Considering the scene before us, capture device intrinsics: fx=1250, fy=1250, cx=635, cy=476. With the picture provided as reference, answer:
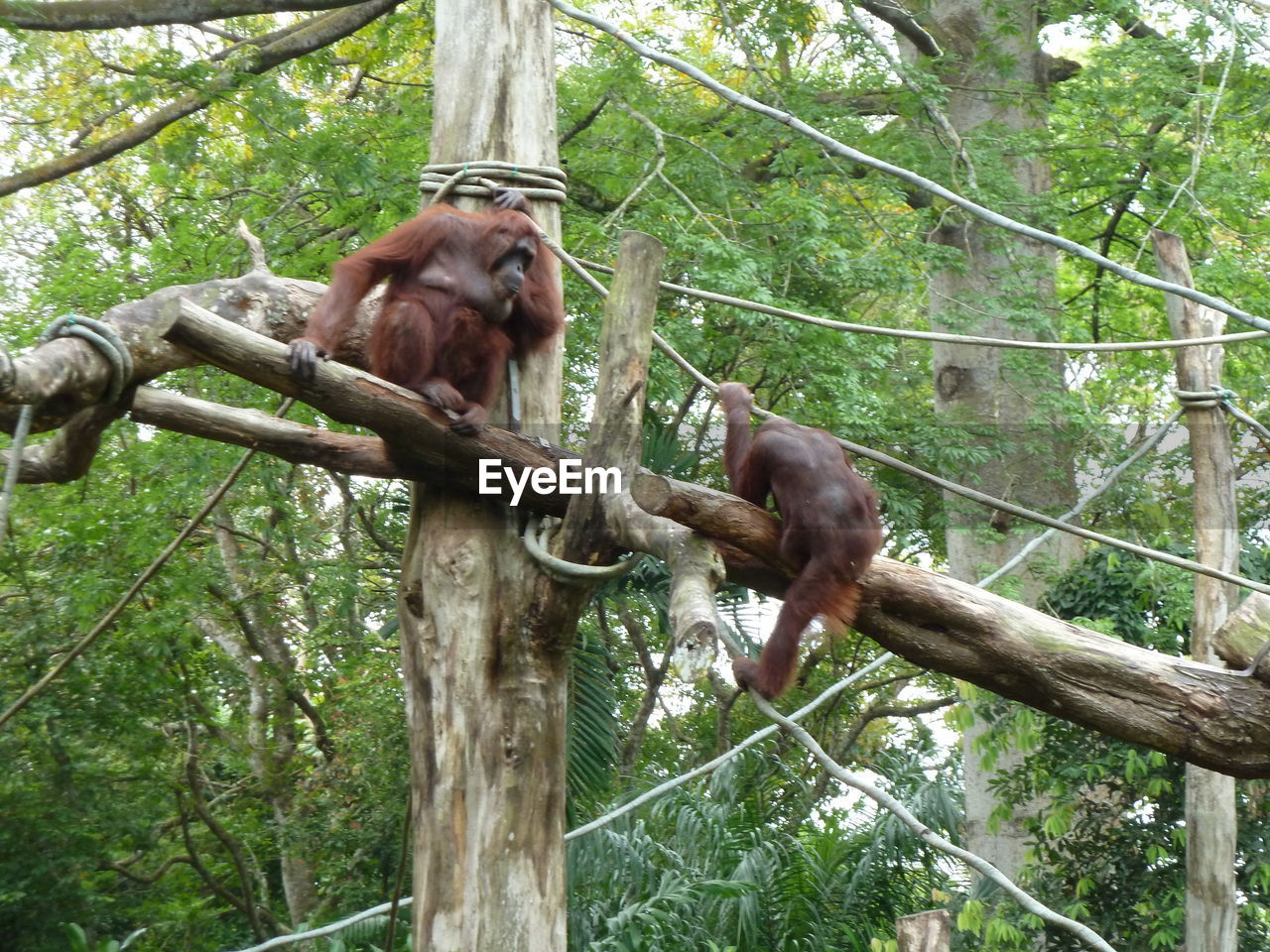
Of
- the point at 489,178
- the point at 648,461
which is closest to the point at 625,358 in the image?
the point at 489,178

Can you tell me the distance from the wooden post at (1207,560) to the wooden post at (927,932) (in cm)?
127

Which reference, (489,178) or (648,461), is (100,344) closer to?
(489,178)

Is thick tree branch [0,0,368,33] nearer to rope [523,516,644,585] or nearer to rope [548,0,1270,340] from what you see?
rope [548,0,1270,340]

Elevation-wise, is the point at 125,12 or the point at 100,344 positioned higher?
the point at 125,12

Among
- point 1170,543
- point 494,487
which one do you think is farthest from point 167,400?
point 1170,543

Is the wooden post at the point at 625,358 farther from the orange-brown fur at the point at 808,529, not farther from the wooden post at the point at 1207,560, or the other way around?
the wooden post at the point at 1207,560

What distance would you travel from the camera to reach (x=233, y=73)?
21.2 feet

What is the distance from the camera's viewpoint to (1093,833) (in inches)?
247

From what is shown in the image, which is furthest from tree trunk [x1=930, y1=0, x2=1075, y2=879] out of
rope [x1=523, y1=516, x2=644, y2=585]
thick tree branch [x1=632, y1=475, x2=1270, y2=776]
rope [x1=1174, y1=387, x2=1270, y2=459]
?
rope [x1=523, y1=516, x2=644, y2=585]

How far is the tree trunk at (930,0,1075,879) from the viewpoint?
7820mm

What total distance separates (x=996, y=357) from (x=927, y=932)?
599 cm

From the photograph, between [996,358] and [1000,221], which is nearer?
[1000,221]

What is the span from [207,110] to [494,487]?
596 centimetres

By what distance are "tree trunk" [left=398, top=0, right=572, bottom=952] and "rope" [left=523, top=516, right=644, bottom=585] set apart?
0.06m
